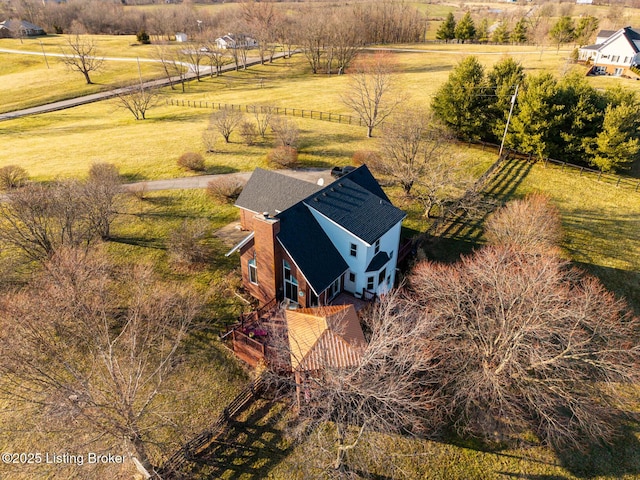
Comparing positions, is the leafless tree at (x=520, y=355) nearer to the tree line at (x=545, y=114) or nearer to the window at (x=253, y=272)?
the window at (x=253, y=272)

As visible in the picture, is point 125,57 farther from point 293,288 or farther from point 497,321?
point 497,321

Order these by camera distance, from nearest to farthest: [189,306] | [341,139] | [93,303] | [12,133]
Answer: [93,303], [189,306], [341,139], [12,133]

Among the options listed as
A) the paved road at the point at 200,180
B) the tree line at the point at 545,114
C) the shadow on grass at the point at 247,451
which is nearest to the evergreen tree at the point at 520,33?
the tree line at the point at 545,114

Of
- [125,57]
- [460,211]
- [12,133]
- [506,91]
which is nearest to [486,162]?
[506,91]

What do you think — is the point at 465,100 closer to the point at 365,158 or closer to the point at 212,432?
the point at 365,158

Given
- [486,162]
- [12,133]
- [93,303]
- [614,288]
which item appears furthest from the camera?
[12,133]

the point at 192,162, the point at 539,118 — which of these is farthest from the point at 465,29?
the point at 192,162
